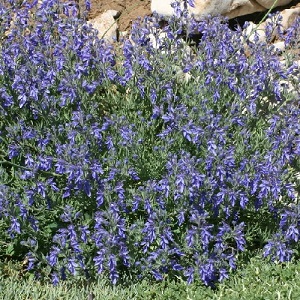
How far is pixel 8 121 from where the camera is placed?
5430mm

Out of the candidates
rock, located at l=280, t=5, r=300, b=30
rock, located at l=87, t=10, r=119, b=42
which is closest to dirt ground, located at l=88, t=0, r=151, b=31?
rock, located at l=87, t=10, r=119, b=42

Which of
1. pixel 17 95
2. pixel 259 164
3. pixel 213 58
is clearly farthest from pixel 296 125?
pixel 17 95

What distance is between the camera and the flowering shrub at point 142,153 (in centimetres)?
490

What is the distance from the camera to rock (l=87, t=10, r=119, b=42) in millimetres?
6986

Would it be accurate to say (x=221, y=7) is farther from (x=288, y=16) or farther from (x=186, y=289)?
(x=186, y=289)

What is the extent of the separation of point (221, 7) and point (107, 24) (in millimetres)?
1129

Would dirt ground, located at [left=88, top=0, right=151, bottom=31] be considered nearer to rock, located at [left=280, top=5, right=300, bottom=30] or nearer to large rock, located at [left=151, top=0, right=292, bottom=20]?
large rock, located at [left=151, top=0, right=292, bottom=20]

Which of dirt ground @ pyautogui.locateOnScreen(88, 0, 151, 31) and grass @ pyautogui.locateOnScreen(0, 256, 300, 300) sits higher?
dirt ground @ pyautogui.locateOnScreen(88, 0, 151, 31)

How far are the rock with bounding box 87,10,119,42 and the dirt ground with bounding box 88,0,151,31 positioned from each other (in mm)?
94

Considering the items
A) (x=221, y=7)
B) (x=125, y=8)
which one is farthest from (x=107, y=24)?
(x=221, y=7)

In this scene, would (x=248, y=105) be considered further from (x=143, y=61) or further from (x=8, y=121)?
(x=8, y=121)

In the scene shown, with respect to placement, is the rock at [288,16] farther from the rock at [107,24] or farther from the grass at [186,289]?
the grass at [186,289]

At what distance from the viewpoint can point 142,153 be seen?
5312mm

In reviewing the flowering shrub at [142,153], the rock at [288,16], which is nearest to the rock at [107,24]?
the flowering shrub at [142,153]
